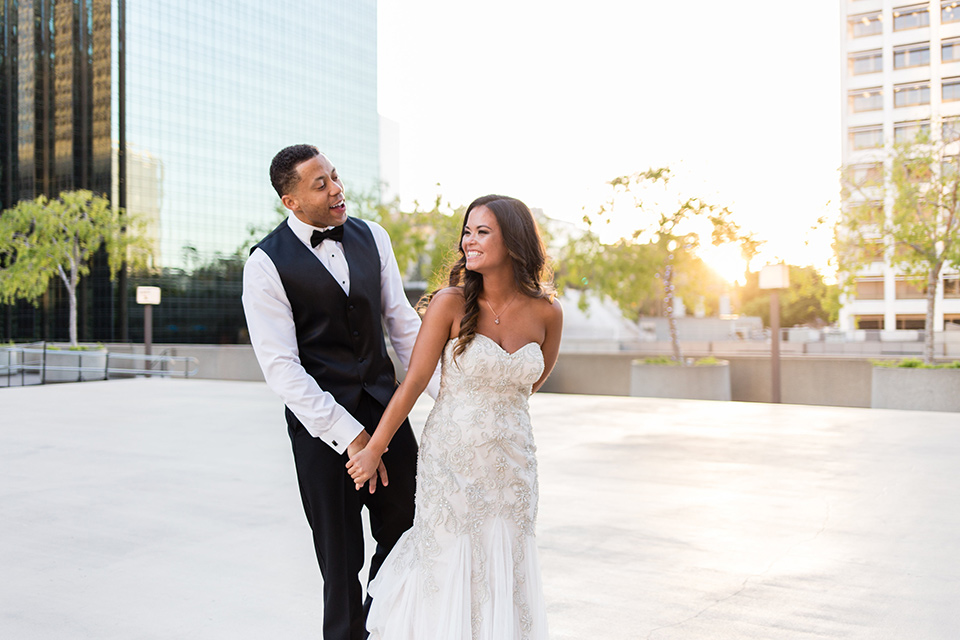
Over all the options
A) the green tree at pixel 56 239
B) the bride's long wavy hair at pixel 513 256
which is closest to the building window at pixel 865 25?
the green tree at pixel 56 239

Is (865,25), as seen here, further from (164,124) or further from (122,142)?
(122,142)

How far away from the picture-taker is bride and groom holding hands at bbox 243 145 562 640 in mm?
2529

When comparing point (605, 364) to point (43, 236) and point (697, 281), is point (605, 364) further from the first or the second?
point (43, 236)

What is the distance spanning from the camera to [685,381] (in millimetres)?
15719

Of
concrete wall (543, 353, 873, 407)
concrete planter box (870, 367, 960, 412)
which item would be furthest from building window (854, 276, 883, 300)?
concrete planter box (870, 367, 960, 412)

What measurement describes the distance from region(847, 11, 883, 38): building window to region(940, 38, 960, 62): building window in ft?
13.7

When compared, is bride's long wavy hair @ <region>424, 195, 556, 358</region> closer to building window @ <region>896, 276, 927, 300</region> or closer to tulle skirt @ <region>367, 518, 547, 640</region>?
tulle skirt @ <region>367, 518, 547, 640</region>

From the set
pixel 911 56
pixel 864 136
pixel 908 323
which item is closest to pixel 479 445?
pixel 908 323

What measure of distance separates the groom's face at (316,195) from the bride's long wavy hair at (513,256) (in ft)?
1.46

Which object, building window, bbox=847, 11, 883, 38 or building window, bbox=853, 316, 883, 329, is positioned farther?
building window, bbox=847, 11, 883, 38

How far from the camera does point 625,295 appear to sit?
18656mm

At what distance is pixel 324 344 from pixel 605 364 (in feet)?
51.4

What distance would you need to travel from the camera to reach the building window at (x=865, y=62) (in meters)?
55.7

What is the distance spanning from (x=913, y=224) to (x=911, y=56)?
162 feet
